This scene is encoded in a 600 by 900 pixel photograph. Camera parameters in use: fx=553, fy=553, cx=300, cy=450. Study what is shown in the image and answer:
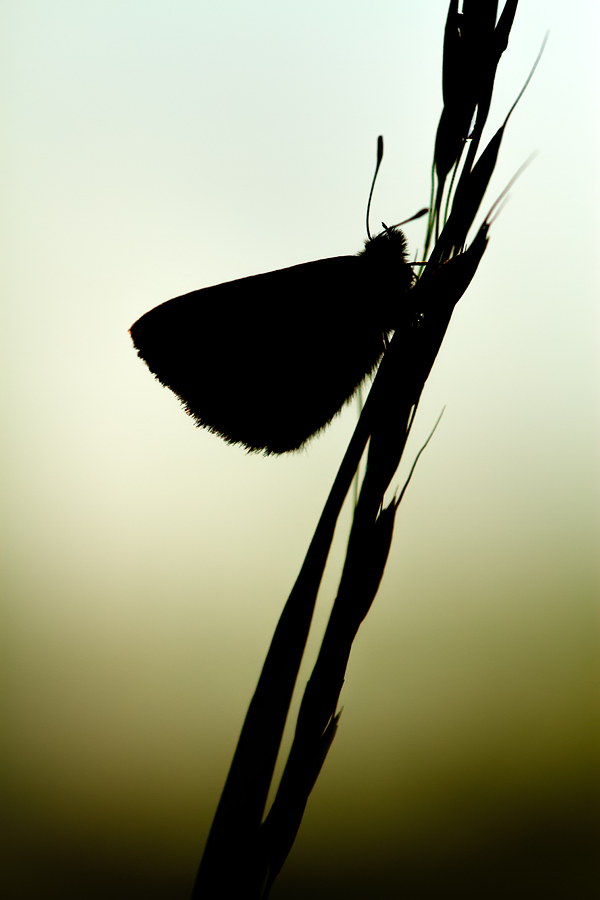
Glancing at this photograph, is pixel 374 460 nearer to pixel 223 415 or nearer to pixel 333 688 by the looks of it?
pixel 333 688

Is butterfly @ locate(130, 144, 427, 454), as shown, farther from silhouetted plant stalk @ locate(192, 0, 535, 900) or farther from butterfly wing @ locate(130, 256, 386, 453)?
silhouetted plant stalk @ locate(192, 0, 535, 900)

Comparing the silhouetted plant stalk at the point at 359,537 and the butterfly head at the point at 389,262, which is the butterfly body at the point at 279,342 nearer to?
the butterfly head at the point at 389,262

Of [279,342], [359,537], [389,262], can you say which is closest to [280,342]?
[279,342]

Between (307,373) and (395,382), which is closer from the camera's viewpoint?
(395,382)

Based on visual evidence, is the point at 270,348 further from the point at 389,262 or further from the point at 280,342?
the point at 389,262

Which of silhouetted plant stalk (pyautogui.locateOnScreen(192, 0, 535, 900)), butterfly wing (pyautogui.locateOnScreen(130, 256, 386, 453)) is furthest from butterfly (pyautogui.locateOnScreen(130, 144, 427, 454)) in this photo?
silhouetted plant stalk (pyautogui.locateOnScreen(192, 0, 535, 900))


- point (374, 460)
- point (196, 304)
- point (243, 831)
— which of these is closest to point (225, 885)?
point (243, 831)

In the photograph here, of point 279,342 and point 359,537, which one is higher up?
point 279,342

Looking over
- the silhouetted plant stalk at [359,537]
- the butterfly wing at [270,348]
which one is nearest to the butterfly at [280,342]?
the butterfly wing at [270,348]
